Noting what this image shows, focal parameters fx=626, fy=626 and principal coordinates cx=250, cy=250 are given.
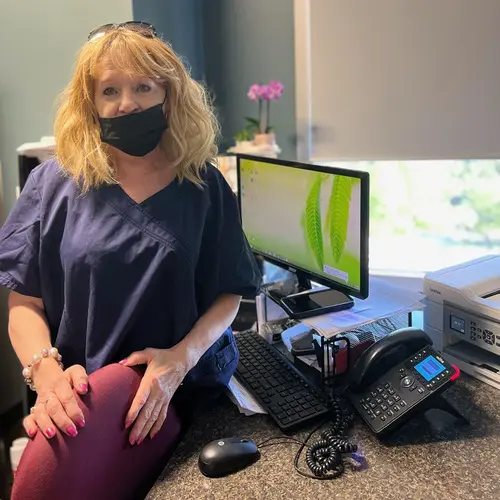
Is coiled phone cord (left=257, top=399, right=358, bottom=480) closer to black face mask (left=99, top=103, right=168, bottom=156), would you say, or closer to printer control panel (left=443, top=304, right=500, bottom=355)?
printer control panel (left=443, top=304, right=500, bottom=355)

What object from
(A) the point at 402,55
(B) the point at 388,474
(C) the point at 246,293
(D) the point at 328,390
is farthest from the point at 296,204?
(A) the point at 402,55

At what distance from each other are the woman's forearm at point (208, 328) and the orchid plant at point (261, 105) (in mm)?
1172

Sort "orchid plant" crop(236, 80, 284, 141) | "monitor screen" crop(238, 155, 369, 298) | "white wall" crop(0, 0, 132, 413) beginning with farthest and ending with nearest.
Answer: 1. "orchid plant" crop(236, 80, 284, 141)
2. "white wall" crop(0, 0, 132, 413)
3. "monitor screen" crop(238, 155, 369, 298)

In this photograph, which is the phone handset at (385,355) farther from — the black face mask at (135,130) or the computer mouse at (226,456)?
the black face mask at (135,130)

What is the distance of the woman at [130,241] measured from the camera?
121 cm

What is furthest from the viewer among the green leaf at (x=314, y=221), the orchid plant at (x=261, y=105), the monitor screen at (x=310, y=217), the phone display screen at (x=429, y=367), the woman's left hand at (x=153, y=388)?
the orchid plant at (x=261, y=105)

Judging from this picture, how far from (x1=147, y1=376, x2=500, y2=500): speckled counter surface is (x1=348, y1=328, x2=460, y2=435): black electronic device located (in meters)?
0.05

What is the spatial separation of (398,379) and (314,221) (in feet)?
1.46

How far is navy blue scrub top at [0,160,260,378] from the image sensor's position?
1.22 meters

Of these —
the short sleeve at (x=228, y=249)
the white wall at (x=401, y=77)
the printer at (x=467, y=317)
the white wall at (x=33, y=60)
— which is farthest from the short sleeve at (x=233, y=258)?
the white wall at (x=401, y=77)

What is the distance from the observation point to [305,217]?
1566mm

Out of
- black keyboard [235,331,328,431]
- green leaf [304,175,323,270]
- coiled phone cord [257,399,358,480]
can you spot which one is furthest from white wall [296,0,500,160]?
coiled phone cord [257,399,358,480]

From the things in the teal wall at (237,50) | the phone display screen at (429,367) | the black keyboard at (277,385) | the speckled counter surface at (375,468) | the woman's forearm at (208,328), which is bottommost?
the speckled counter surface at (375,468)

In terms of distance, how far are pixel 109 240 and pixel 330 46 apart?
145 centimetres
